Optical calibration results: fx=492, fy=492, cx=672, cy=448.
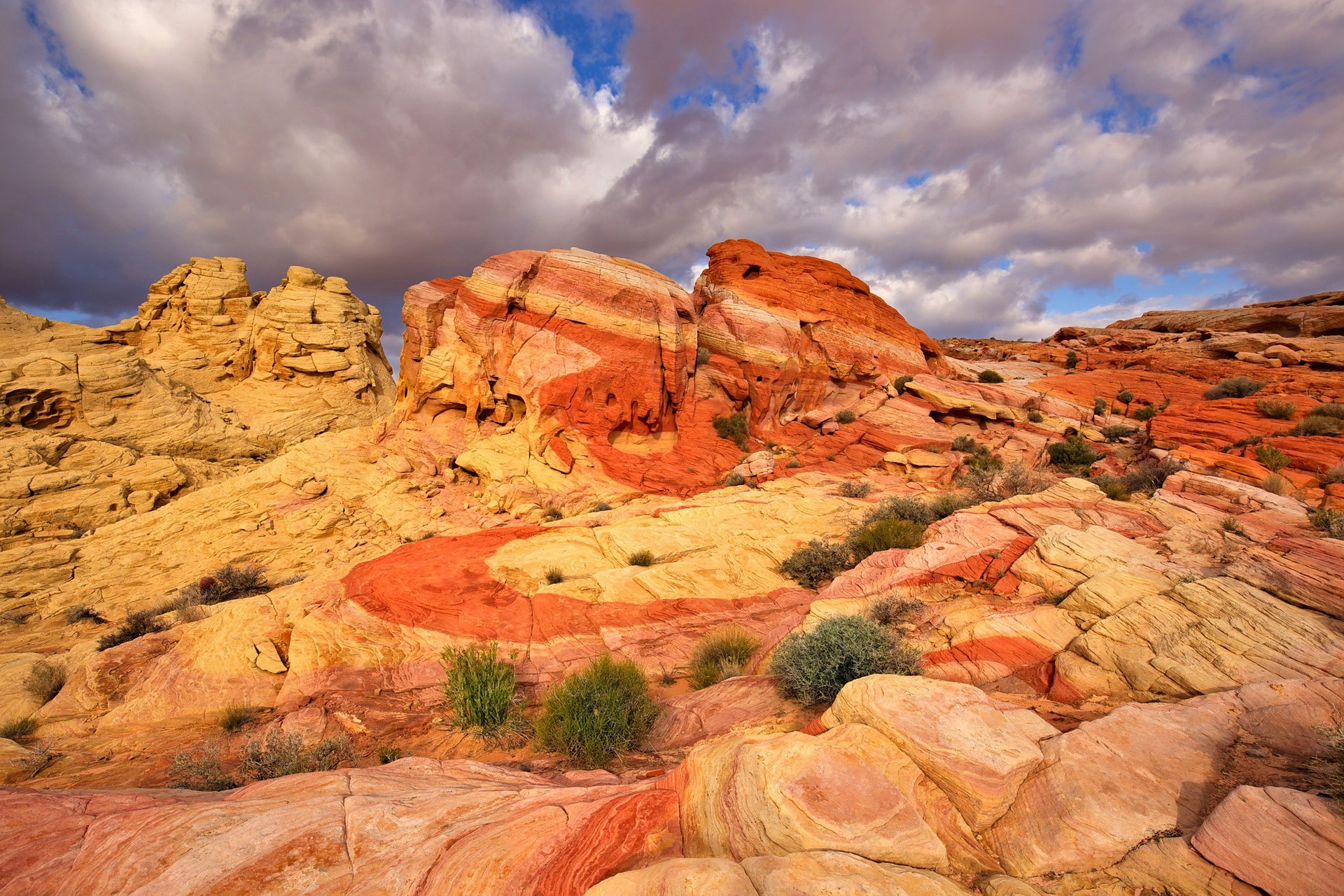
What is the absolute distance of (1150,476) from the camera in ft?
37.3

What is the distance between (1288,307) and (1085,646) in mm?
51889

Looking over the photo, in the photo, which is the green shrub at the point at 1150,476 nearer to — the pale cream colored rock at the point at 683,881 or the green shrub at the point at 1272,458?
the green shrub at the point at 1272,458

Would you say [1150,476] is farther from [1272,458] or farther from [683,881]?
[683,881]

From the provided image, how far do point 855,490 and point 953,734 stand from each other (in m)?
12.3

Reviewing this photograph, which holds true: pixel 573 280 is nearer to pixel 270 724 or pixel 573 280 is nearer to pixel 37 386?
pixel 270 724

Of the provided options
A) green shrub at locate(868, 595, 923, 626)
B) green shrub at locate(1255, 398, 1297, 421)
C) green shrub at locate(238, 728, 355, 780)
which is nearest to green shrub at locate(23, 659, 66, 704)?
green shrub at locate(238, 728, 355, 780)

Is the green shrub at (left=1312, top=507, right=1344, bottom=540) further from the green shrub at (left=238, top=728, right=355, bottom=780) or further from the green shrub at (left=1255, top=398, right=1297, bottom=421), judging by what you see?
the green shrub at (left=238, top=728, right=355, bottom=780)

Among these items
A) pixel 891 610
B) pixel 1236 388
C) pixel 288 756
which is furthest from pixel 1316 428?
pixel 288 756

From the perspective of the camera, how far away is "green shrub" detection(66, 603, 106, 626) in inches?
511

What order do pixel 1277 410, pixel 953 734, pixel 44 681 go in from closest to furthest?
pixel 953 734
pixel 44 681
pixel 1277 410

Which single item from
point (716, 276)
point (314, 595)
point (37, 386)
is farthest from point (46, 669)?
point (716, 276)

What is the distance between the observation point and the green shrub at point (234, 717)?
24.0 feet

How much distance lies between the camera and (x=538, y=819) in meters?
3.75

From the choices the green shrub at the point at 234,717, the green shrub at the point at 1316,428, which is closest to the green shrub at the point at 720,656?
the green shrub at the point at 234,717
